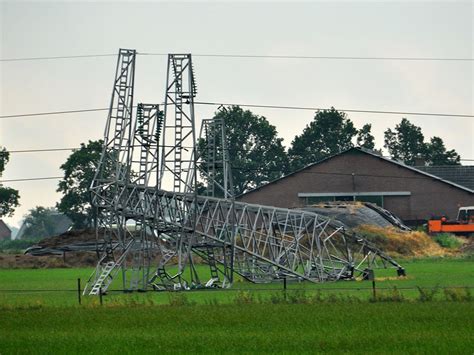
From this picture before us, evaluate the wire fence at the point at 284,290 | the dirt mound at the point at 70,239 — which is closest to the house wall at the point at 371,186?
the dirt mound at the point at 70,239

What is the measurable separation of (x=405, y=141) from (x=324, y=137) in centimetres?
1855

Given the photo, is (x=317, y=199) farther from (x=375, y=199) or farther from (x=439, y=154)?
(x=439, y=154)

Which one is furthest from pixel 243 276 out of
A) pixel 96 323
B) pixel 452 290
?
pixel 96 323

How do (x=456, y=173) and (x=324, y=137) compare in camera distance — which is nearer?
(x=456, y=173)

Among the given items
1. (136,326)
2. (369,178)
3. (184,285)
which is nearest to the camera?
(136,326)

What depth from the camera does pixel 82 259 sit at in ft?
342

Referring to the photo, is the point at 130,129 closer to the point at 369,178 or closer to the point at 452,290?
the point at 452,290

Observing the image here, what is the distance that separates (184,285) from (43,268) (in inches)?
1584

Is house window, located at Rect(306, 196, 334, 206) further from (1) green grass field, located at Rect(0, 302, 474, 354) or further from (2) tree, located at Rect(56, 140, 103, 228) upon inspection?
(1) green grass field, located at Rect(0, 302, 474, 354)

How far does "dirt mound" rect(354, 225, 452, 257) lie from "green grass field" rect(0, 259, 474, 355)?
43183mm

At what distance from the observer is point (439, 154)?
178m

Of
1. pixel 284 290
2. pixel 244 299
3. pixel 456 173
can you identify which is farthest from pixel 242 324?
pixel 456 173

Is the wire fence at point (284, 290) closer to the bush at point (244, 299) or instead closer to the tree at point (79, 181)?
the bush at point (244, 299)

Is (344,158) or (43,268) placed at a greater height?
(344,158)
